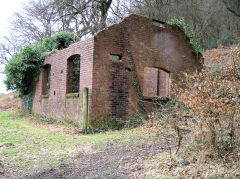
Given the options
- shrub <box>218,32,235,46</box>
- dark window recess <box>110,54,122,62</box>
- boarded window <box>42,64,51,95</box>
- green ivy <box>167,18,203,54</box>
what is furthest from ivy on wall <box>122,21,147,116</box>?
shrub <box>218,32,235,46</box>

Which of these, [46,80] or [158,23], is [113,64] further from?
[46,80]

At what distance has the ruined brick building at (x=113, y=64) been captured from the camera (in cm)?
864

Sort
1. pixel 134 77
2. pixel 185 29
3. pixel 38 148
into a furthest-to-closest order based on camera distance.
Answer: pixel 185 29, pixel 134 77, pixel 38 148

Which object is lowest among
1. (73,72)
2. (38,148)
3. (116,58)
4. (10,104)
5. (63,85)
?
(38,148)

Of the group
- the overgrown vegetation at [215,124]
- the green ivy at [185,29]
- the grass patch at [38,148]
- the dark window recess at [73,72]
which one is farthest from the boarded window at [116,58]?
the overgrown vegetation at [215,124]

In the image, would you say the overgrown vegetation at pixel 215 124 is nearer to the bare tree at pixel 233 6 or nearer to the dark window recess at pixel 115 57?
the dark window recess at pixel 115 57

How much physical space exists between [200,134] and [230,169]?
33.0 inches

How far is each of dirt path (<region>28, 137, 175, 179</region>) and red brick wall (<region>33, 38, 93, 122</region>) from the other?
3.34m

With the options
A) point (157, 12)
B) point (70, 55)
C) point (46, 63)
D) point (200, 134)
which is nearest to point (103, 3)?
point (157, 12)

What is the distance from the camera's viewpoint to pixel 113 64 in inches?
354

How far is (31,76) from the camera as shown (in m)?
13.6

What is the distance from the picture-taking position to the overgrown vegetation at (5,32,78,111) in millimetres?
12516

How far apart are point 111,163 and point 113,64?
4.88m

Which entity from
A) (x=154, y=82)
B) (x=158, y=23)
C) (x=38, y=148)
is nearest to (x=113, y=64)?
(x=158, y=23)
